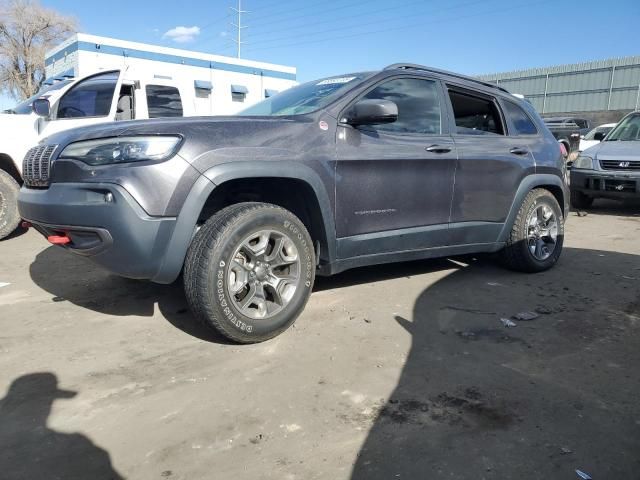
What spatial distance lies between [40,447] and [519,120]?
461 centimetres

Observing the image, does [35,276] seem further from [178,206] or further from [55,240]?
[178,206]

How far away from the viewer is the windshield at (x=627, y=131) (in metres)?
9.09

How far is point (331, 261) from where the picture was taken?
3.49 metres

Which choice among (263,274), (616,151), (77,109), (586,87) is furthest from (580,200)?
(586,87)

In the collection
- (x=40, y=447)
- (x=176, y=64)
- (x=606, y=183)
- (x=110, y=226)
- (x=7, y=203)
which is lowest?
(x=40, y=447)

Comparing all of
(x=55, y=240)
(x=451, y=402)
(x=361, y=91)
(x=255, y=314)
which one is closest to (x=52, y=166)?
(x=55, y=240)

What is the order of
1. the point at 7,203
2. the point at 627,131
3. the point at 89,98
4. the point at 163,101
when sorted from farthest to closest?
the point at 627,131 → the point at 163,101 → the point at 89,98 → the point at 7,203

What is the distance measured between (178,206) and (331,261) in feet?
3.79

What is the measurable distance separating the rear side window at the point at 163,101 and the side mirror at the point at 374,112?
4.49m

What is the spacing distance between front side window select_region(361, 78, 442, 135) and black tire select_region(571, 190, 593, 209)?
20.4ft

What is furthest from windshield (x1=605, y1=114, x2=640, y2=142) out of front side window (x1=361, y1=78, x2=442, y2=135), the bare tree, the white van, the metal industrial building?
the bare tree

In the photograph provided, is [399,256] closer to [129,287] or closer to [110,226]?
[110,226]

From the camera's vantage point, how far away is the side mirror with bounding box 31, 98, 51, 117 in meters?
6.11

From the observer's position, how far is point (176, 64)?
64.5 ft
